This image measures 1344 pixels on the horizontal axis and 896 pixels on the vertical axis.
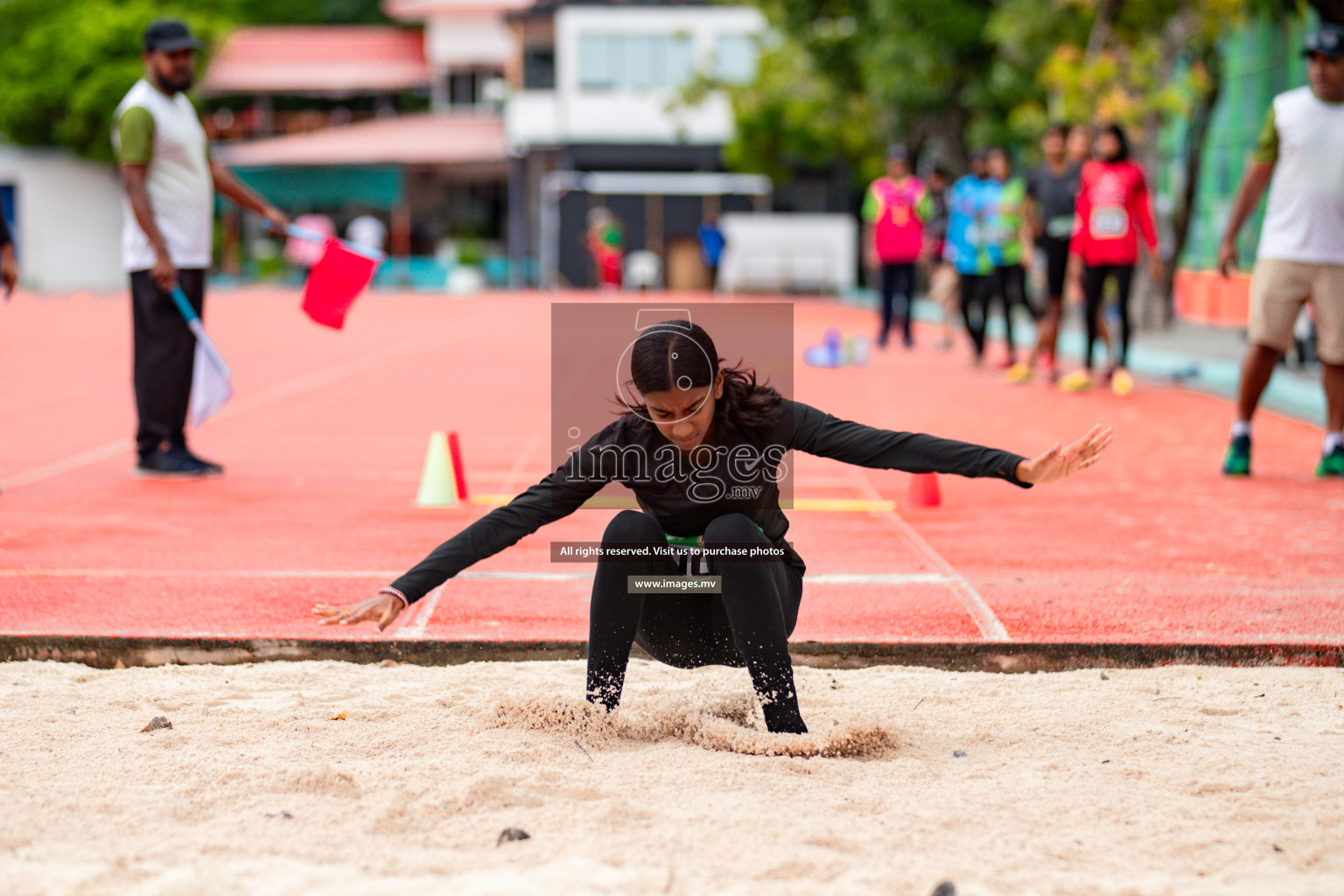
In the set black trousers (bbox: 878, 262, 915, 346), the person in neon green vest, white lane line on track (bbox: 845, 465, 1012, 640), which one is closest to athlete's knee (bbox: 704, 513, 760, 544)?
white lane line on track (bbox: 845, 465, 1012, 640)

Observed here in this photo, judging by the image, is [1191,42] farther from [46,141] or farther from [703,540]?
[46,141]

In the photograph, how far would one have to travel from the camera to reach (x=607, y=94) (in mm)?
40906

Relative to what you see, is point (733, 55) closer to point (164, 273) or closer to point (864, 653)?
point (164, 273)

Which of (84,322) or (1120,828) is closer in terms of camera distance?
(1120,828)

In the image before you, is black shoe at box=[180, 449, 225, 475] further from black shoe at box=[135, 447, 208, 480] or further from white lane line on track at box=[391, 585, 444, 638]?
white lane line on track at box=[391, 585, 444, 638]

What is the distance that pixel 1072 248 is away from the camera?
471 inches

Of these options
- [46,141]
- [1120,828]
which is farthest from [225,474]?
[46,141]

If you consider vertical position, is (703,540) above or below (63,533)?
above

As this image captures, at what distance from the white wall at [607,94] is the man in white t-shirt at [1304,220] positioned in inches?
1323

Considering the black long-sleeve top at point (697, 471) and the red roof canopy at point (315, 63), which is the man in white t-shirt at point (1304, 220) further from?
the red roof canopy at point (315, 63)

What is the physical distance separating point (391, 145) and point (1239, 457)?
3678 centimetres

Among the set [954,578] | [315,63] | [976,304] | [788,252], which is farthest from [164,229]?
[315,63]

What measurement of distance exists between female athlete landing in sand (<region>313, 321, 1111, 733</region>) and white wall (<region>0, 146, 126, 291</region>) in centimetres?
4297

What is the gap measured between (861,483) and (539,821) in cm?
505
